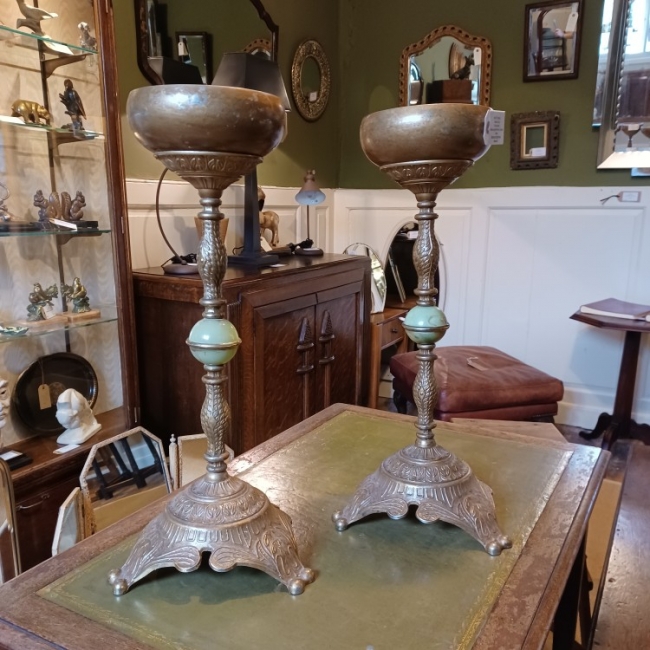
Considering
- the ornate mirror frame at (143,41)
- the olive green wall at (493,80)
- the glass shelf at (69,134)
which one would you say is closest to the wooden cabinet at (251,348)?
the glass shelf at (69,134)

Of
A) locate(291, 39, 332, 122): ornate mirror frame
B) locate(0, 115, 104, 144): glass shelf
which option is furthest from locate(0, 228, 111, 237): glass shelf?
locate(291, 39, 332, 122): ornate mirror frame

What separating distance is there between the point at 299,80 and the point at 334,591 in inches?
112

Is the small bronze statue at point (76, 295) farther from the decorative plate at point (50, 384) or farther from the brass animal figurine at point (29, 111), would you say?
the brass animal figurine at point (29, 111)

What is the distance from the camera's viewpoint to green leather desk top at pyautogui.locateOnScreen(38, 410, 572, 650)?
24.5 inches

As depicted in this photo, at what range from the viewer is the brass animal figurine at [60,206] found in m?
1.66

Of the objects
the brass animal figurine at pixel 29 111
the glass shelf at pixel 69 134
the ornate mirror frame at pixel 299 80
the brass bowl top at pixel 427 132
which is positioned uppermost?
the ornate mirror frame at pixel 299 80

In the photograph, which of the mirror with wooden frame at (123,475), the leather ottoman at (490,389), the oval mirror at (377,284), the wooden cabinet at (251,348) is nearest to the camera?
the mirror with wooden frame at (123,475)

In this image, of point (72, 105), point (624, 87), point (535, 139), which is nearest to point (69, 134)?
point (72, 105)

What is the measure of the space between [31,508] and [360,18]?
9.94 feet

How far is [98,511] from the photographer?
5.26 ft

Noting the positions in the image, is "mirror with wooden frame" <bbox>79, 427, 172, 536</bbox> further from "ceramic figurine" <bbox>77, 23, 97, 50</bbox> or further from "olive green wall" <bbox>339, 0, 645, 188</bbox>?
"olive green wall" <bbox>339, 0, 645, 188</bbox>

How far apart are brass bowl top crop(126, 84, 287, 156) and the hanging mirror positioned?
9.01ft

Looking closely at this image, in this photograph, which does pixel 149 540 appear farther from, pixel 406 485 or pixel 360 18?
pixel 360 18

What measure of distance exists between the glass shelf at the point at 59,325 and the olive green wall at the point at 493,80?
2.11 meters
